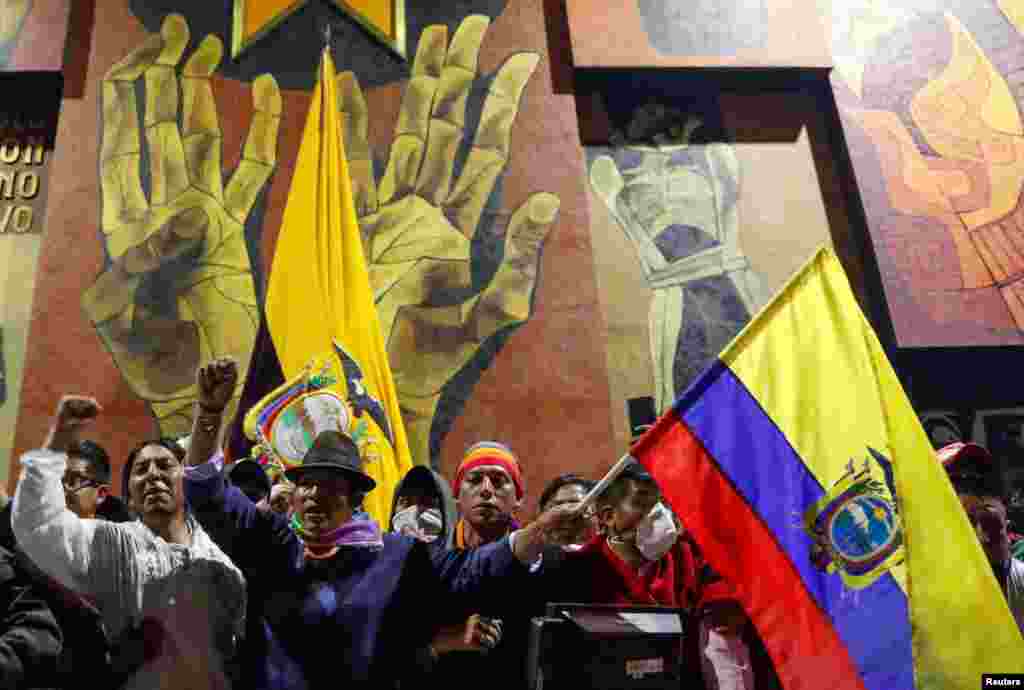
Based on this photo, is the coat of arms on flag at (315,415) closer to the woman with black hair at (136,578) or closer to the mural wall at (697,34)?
the woman with black hair at (136,578)

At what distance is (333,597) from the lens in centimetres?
245

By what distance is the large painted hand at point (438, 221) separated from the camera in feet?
25.1

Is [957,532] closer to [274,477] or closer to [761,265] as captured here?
[274,477]

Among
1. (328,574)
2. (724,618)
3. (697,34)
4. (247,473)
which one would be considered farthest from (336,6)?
(328,574)

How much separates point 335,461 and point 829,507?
4.79 feet

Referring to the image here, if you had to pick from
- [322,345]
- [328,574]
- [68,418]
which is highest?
[322,345]

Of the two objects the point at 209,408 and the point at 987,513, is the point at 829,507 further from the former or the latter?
the point at 209,408

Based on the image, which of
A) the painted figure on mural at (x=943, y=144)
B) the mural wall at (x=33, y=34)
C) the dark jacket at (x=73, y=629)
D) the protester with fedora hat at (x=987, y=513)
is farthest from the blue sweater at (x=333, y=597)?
the mural wall at (x=33, y=34)

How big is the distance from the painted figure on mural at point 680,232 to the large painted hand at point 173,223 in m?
3.48

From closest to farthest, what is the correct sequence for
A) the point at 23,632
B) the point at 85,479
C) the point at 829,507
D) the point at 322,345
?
the point at 23,632 < the point at 829,507 < the point at 85,479 < the point at 322,345

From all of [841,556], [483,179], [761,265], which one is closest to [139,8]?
[483,179]

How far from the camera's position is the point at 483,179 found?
27.3 feet

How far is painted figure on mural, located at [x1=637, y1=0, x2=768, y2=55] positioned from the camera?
9219mm

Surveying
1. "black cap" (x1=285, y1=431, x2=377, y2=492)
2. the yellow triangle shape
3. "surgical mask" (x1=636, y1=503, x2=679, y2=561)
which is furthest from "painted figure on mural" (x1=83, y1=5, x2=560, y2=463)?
"black cap" (x1=285, y1=431, x2=377, y2=492)
